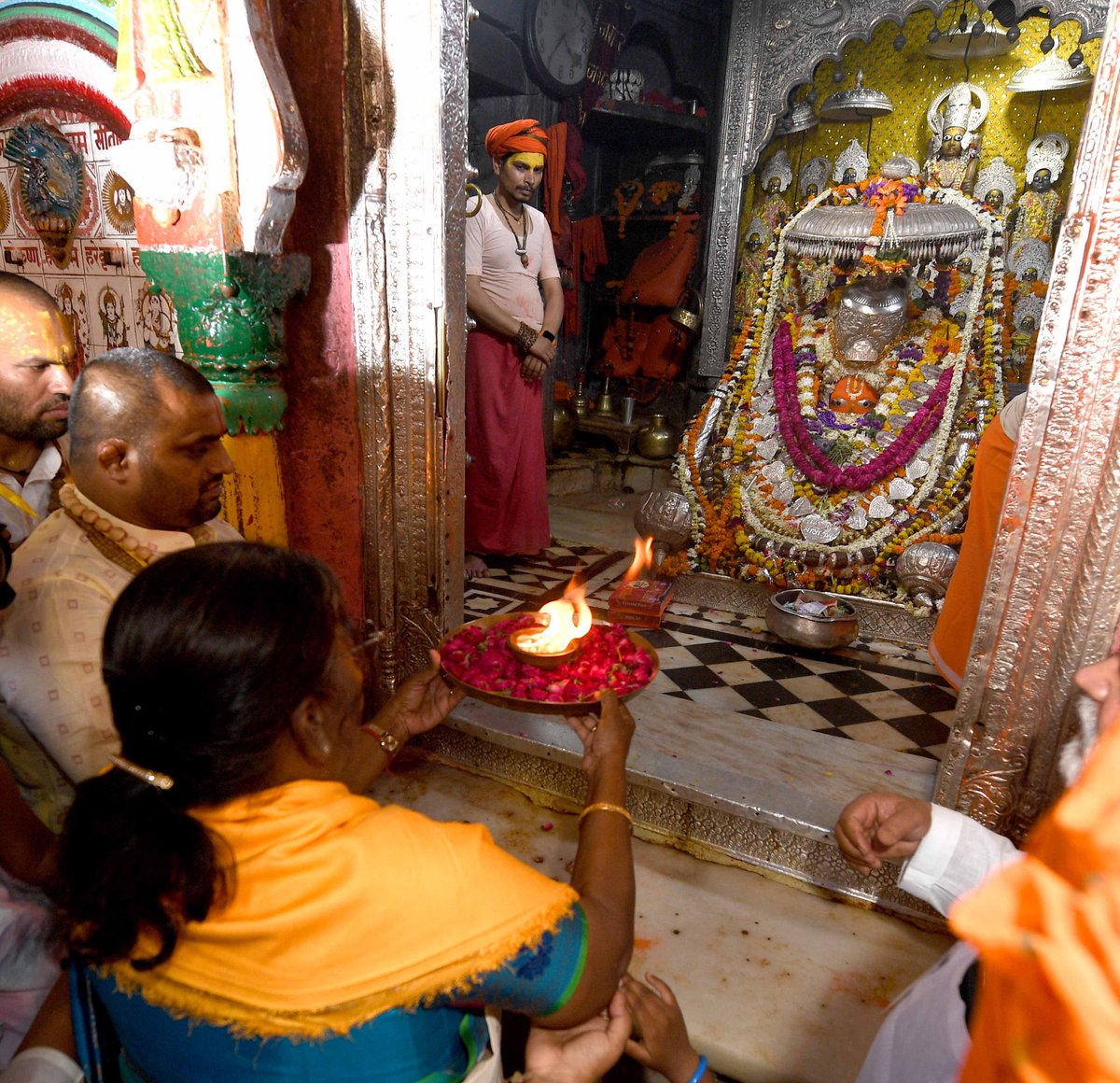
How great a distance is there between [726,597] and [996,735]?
10.4 ft

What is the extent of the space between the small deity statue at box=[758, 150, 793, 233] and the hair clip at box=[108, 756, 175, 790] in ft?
27.6

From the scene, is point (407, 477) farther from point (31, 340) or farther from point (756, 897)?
point (756, 897)

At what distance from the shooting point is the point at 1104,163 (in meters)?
1.71

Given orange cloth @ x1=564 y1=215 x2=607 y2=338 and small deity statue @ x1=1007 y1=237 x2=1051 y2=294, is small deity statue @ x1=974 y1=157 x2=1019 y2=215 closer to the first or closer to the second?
small deity statue @ x1=1007 y1=237 x2=1051 y2=294

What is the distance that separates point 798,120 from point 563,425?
159 inches

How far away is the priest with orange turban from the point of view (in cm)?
492

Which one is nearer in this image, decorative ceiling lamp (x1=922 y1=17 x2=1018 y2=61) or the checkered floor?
the checkered floor

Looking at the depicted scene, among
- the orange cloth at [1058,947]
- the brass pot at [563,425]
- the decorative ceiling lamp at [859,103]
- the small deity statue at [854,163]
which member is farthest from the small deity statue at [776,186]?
the orange cloth at [1058,947]

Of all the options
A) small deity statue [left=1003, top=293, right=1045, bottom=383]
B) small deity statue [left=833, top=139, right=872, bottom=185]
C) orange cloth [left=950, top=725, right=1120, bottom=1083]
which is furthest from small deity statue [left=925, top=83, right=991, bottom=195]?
orange cloth [left=950, top=725, right=1120, bottom=1083]

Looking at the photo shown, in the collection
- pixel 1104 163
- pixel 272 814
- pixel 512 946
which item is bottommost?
pixel 512 946

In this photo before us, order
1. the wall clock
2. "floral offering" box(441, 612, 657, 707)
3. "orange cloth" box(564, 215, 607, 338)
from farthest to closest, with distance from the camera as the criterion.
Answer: "orange cloth" box(564, 215, 607, 338) < the wall clock < "floral offering" box(441, 612, 657, 707)

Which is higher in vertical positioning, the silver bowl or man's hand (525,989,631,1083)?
man's hand (525,989,631,1083)

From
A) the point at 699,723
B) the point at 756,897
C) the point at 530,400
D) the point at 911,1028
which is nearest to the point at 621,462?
→ the point at 530,400

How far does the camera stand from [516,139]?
15.9 ft
